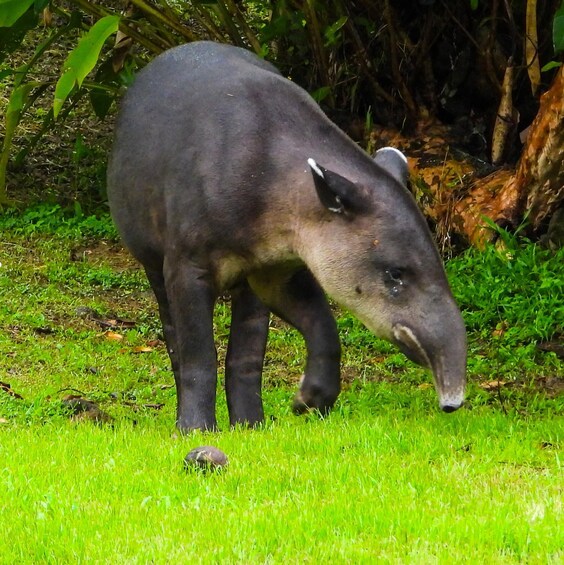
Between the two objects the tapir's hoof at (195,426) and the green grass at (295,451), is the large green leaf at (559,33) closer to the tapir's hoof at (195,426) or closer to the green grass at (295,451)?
the green grass at (295,451)

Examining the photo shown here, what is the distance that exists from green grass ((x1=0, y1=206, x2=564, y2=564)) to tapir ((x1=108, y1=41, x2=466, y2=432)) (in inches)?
19.1

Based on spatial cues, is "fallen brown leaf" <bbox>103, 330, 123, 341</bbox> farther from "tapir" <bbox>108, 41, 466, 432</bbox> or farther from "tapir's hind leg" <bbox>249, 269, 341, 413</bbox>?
"tapir's hind leg" <bbox>249, 269, 341, 413</bbox>

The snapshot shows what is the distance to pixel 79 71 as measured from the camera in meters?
9.23

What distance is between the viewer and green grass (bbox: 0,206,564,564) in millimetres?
4164

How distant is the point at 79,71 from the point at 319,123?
9.97 feet

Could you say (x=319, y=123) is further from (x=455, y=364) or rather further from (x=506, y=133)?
(x=506, y=133)

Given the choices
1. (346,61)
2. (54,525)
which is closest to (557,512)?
(54,525)

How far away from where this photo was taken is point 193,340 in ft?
22.6

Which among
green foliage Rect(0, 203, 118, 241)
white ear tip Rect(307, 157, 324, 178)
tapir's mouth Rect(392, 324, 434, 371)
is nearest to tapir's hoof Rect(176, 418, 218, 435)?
tapir's mouth Rect(392, 324, 434, 371)

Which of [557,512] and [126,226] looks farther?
[126,226]

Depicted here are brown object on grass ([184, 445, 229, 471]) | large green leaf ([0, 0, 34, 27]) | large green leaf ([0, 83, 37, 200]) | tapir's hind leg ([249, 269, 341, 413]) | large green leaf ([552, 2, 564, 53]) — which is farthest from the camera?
large green leaf ([0, 83, 37, 200])

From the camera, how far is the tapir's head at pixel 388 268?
→ 5969 millimetres

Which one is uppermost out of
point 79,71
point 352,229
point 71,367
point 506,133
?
point 352,229

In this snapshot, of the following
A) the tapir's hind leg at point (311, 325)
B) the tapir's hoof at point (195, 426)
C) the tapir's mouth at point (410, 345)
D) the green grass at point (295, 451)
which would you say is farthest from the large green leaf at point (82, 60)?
the tapir's mouth at point (410, 345)
